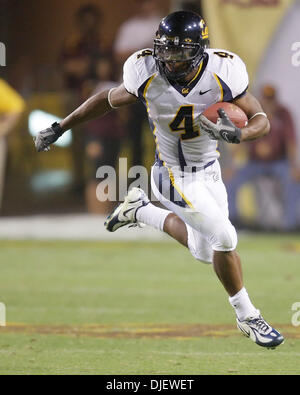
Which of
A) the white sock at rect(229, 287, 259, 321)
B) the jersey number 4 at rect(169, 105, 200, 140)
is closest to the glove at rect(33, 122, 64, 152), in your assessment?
the jersey number 4 at rect(169, 105, 200, 140)

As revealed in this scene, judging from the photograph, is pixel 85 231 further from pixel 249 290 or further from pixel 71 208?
pixel 249 290

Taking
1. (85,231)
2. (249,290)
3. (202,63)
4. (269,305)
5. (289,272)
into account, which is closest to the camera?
(202,63)

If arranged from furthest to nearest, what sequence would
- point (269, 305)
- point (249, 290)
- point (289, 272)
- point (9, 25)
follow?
point (9, 25), point (289, 272), point (249, 290), point (269, 305)

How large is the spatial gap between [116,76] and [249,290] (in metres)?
3.91

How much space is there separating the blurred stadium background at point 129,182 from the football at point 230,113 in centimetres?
125

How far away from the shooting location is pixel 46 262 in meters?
8.65

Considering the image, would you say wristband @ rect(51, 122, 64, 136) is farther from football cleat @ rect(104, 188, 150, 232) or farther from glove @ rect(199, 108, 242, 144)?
glove @ rect(199, 108, 242, 144)

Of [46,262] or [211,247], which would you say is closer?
[211,247]

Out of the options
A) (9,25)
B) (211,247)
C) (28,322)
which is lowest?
(28,322)

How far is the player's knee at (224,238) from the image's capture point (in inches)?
204

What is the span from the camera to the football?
198 inches

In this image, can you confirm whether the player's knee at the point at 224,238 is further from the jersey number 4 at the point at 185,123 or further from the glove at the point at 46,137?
the glove at the point at 46,137
